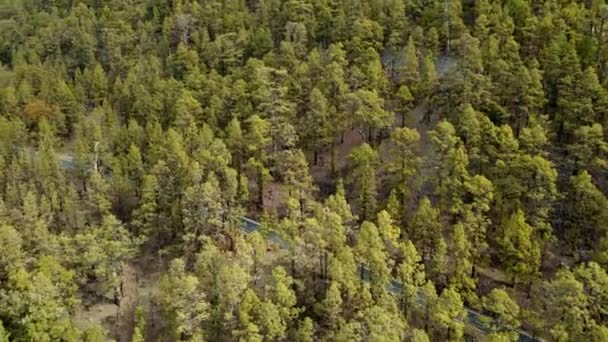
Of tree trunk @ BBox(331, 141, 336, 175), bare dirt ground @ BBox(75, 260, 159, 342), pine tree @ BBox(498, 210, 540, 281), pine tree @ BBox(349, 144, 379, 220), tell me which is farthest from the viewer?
tree trunk @ BBox(331, 141, 336, 175)

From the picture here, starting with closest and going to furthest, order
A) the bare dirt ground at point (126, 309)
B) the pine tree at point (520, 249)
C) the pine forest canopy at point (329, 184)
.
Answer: the pine forest canopy at point (329, 184), the pine tree at point (520, 249), the bare dirt ground at point (126, 309)

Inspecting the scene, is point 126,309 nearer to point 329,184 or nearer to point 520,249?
point 329,184

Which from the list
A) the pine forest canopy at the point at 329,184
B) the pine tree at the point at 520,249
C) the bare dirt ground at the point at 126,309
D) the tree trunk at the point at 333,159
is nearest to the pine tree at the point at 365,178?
the pine forest canopy at the point at 329,184

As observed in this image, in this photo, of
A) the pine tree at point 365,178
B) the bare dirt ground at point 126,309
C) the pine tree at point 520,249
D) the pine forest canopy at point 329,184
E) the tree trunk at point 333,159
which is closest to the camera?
the pine forest canopy at point 329,184

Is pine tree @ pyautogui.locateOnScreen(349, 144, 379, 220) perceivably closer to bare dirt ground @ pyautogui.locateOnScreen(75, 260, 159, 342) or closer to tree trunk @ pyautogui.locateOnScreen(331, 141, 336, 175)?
tree trunk @ pyautogui.locateOnScreen(331, 141, 336, 175)

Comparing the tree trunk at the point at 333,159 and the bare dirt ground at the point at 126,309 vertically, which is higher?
the tree trunk at the point at 333,159

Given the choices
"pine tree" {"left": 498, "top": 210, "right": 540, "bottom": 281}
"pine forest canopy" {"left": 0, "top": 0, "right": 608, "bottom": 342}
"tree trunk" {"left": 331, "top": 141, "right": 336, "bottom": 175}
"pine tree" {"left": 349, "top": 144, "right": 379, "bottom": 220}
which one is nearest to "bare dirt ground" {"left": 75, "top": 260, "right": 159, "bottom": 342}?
"pine forest canopy" {"left": 0, "top": 0, "right": 608, "bottom": 342}

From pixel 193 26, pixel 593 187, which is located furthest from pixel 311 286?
pixel 193 26

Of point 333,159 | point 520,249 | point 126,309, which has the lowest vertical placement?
point 126,309

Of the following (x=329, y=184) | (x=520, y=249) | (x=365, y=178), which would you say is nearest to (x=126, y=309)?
(x=329, y=184)

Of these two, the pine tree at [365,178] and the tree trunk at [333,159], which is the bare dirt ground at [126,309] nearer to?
the pine tree at [365,178]
